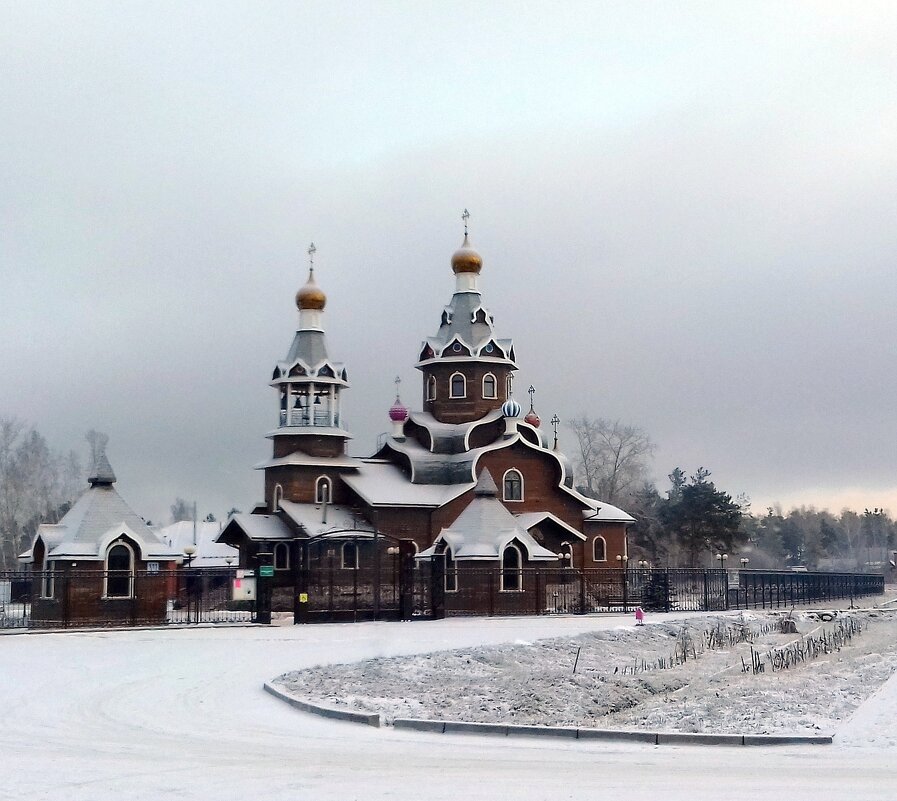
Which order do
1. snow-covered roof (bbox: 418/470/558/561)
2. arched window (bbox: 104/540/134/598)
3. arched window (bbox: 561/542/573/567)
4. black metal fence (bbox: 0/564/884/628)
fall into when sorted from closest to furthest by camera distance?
black metal fence (bbox: 0/564/884/628)
arched window (bbox: 104/540/134/598)
snow-covered roof (bbox: 418/470/558/561)
arched window (bbox: 561/542/573/567)

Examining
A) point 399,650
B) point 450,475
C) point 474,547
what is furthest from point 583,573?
point 399,650

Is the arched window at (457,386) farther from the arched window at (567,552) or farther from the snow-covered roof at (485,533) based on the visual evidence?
the snow-covered roof at (485,533)

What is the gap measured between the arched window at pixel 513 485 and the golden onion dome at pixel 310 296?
370 inches

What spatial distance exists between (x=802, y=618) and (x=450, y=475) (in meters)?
14.9

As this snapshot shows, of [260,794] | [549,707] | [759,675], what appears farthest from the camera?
[759,675]

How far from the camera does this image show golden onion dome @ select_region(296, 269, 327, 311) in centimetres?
4353

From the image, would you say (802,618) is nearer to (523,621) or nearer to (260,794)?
(523,621)

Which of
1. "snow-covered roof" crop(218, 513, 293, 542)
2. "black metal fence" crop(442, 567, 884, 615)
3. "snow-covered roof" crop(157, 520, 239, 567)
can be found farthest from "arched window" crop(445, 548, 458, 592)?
"snow-covered roof" crop(157, 520, 239, 567)

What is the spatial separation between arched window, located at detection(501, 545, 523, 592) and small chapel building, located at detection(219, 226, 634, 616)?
2.05m

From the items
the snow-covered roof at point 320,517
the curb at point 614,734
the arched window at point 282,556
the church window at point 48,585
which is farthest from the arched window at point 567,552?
the curb at point 614,734

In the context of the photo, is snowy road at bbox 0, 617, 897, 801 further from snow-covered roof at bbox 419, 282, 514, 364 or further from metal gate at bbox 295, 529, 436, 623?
snow-covered roof at bbox 419, 282, 514, 364

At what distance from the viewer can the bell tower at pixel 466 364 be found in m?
44.9

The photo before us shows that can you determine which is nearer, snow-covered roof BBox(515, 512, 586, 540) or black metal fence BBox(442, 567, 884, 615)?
black metal fence BBox(442, 567, 884, 615)

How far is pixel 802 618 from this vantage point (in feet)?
105
